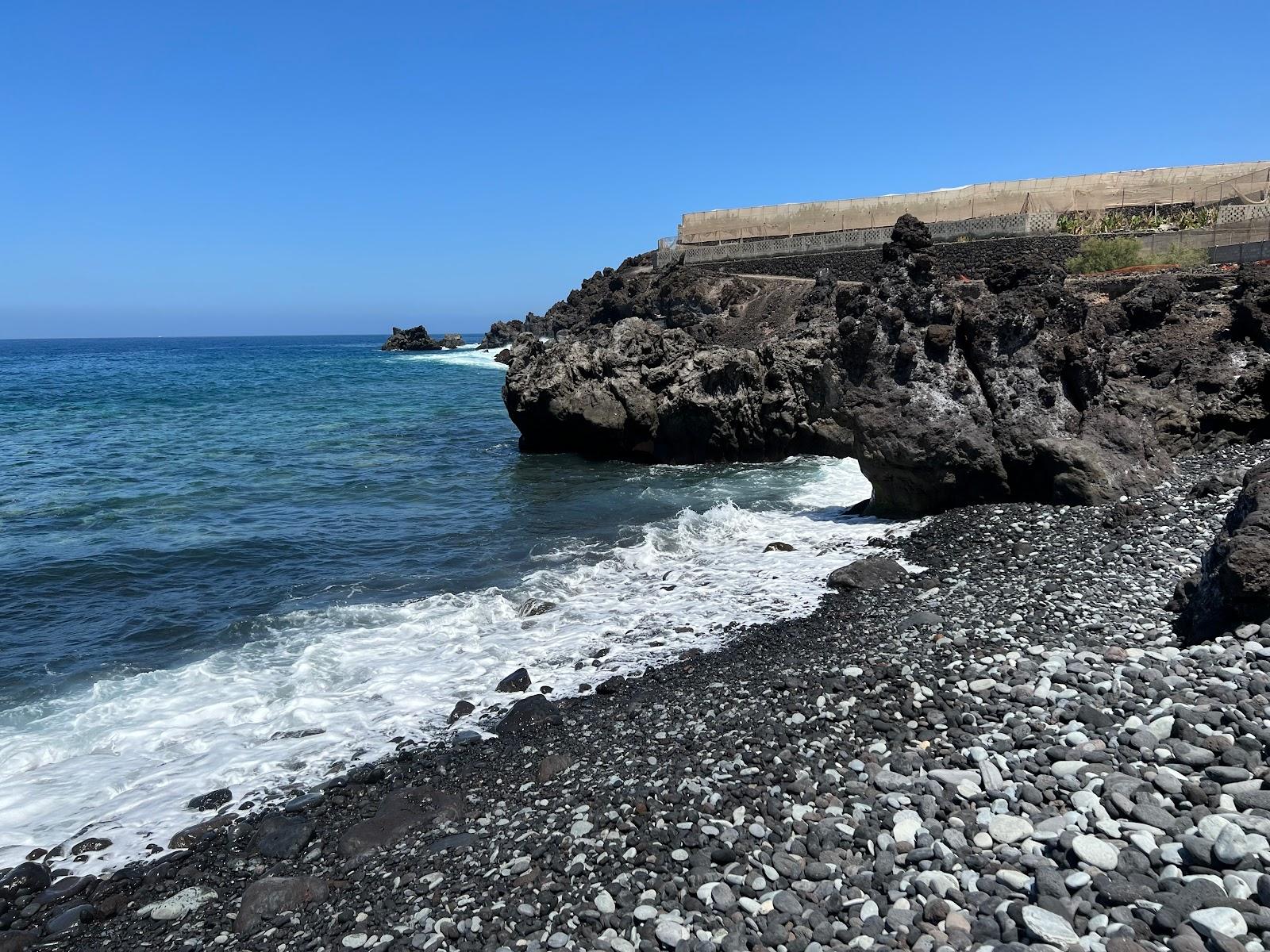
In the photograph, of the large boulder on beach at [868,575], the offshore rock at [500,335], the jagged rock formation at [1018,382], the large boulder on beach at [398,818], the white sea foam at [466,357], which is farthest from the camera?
the offshore rock at [500,335]

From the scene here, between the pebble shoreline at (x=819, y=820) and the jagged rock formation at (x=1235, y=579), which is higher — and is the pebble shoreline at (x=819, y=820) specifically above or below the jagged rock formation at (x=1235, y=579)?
below

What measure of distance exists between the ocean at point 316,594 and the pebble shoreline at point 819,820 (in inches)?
40.1

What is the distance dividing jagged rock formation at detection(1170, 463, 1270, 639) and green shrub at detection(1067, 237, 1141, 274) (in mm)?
27607

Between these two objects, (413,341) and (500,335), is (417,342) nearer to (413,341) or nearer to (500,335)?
(413,341)

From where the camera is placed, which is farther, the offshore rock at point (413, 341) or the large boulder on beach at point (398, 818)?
the offshore rock at point (413, 341)

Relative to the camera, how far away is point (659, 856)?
17.4 ft

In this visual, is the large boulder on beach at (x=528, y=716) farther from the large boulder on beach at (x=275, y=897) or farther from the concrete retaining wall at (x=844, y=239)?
the concrete retaining wall at (x=844, y=239)

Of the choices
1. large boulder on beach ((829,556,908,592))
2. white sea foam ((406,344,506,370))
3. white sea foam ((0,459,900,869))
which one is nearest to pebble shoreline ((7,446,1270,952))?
white sea foam ((0,459,900,869))

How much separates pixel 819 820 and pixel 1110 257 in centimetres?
3350

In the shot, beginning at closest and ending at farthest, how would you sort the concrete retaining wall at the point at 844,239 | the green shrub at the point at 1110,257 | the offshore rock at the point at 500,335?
the green shrub at the point at 1110,257 → the concrete retaining wall at the point at 844,239 → the offshore rock at the point at 500,335

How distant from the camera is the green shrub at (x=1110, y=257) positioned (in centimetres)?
3155

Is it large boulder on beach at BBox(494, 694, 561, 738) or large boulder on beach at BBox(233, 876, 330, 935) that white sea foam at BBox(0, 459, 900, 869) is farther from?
large boulder on beach at BBox(233, 876, 330, 935)

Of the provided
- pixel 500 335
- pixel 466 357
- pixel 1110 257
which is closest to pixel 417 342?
pixel 500 335

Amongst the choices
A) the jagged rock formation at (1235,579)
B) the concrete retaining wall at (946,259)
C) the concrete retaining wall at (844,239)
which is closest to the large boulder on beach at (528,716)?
the jagged rock formation at (1235,579)
